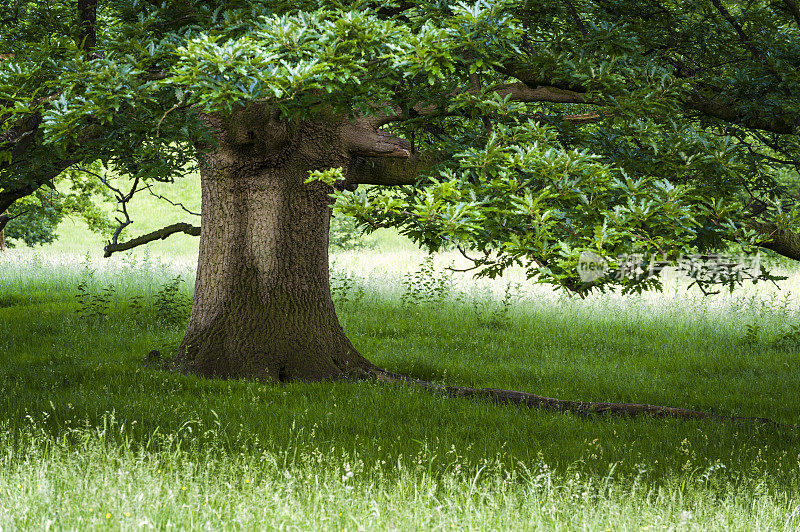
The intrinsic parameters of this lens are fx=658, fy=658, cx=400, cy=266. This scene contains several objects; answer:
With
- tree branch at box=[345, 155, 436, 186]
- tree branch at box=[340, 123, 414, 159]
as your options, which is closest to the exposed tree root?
tree branch at box=[345, 155, 436, 186]

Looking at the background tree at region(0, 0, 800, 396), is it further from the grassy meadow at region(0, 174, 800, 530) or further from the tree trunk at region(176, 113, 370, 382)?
the grassy meadow at region(0, 174, 800, 530)

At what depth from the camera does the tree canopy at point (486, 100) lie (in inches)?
179

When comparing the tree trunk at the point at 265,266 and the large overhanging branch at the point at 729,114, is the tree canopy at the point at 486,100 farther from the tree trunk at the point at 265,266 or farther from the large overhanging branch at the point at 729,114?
the tree trunk at the point at 265,266

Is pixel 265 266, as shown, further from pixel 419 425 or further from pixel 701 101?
pixel 701 101

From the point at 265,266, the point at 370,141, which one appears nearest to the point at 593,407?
the point at 370,141

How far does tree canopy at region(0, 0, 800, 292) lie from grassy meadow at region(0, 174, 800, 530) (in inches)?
66.2

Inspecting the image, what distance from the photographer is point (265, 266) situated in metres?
8.48

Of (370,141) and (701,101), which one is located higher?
(701,101)

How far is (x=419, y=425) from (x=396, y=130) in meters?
4.09

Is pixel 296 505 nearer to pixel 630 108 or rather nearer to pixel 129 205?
pixel 630 108

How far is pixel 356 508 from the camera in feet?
13.8

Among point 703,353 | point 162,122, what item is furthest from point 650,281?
point 703,353

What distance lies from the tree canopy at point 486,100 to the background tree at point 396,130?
28mm

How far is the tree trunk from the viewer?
841 centimetres
